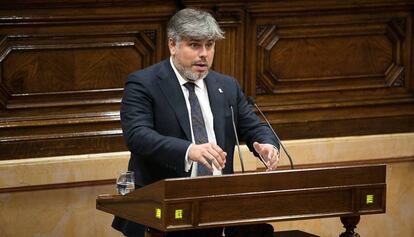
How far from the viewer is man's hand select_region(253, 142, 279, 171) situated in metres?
5.11

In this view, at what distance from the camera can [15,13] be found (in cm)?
625

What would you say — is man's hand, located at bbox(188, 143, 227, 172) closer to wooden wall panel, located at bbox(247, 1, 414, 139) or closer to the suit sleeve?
the suit sleeve

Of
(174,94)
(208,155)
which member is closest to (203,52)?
(174,94)

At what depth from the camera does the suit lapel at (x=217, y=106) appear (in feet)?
17.4

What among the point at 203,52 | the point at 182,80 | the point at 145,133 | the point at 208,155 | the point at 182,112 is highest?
the point at 203,52

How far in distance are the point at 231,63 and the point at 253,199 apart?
88.0 inches

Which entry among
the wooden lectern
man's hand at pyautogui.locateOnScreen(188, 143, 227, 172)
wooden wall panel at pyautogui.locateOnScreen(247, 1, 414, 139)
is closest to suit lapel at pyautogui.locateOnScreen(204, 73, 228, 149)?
man's hand at pyautogui.locateOnScreen(188, 143, 227, 172)

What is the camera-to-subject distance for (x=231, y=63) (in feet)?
22.6

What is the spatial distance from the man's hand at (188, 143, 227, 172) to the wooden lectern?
3.3 inches

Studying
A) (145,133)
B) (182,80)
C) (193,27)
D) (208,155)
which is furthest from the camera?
(182,80)

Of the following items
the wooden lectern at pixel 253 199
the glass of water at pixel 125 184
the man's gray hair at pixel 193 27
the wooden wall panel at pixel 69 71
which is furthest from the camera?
the wooden wall panel at pixel 69 71

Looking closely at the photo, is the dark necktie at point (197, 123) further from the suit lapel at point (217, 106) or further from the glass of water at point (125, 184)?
the glass of water at point (125, 184)

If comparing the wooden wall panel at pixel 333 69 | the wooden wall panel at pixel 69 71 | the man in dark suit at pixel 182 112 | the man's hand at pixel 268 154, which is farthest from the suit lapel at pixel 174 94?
the wooden wall panel at pixel 333 69

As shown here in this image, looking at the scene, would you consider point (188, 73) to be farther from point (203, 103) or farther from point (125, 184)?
point (125, 184)
